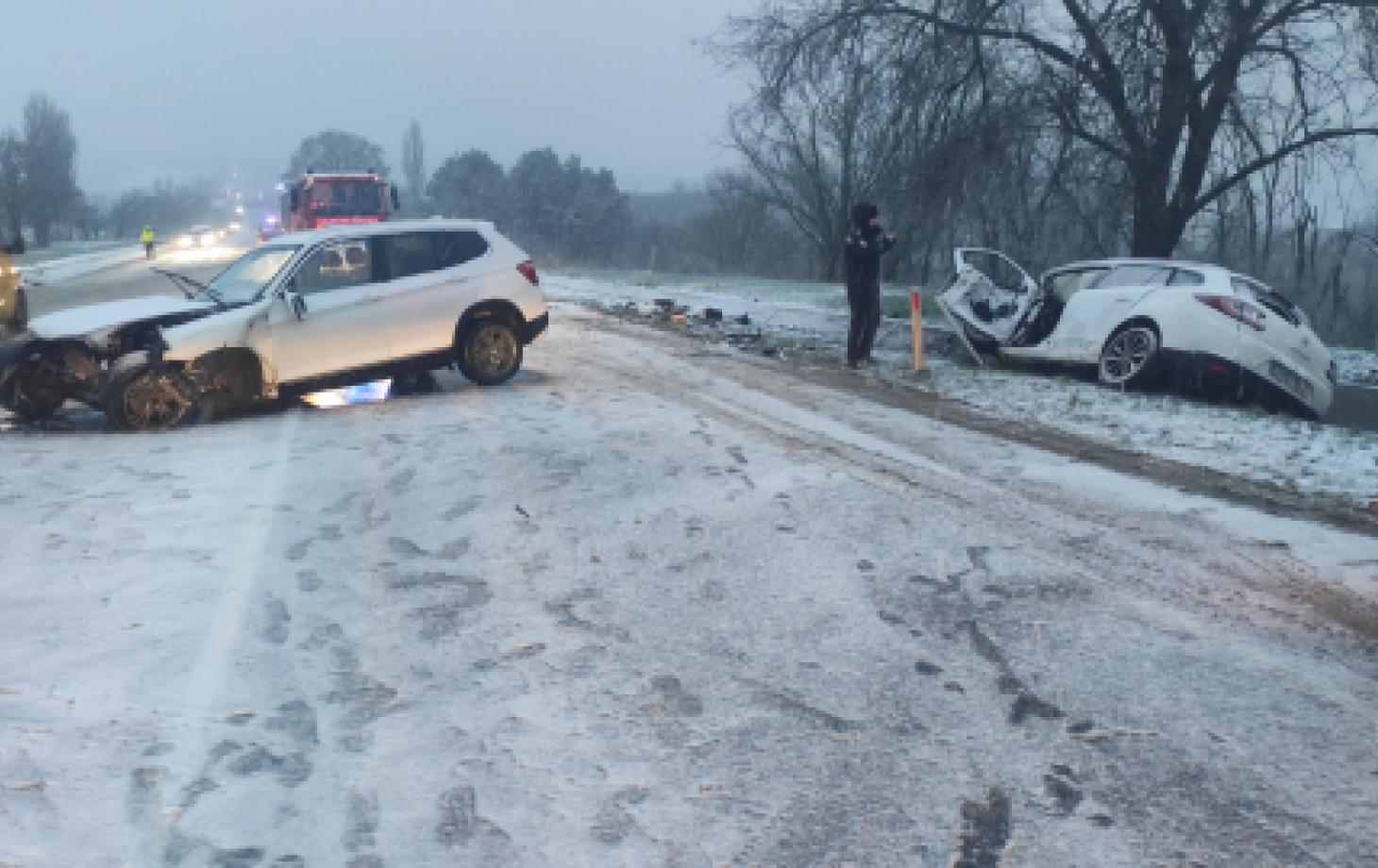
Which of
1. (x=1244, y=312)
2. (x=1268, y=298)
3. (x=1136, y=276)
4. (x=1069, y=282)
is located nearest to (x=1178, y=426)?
(x=1244, y=312)

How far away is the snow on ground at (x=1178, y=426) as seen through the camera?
7.59 meters

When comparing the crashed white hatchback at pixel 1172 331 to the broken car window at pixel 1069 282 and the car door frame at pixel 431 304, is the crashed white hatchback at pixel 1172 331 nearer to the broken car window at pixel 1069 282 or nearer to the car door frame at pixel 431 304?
the broken car window at pixel 1069 282

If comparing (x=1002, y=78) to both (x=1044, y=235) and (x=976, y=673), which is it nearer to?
(x=1044, y=235)

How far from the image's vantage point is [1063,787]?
10.9 feet

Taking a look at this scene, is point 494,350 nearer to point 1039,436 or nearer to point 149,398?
point 149,398

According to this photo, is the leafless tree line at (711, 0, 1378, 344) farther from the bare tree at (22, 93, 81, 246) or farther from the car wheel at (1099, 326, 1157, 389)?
the bare tree at (22, 93, 81, 246)

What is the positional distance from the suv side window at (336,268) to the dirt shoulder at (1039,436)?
3855 mm

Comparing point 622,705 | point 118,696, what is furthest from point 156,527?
point 622,705

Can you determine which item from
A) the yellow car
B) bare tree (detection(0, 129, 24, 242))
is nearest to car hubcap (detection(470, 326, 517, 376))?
the yellow car

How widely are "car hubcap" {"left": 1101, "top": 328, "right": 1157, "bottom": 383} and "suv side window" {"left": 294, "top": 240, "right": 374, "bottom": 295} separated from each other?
24.3 feet

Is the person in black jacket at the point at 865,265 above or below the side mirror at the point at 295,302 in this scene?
above

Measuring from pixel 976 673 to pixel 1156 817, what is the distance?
1.02 meters

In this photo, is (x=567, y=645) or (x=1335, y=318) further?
(x=1335, y=318)

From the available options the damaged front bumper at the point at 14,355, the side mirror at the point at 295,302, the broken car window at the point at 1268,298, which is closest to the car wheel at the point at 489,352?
the side mirror at the point at 295,302
